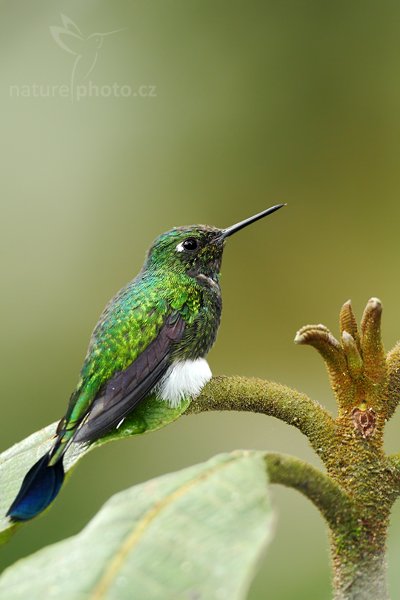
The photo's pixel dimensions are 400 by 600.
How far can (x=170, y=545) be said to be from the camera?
0.76 metres

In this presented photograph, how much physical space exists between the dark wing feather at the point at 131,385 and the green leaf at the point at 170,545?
1.85ft

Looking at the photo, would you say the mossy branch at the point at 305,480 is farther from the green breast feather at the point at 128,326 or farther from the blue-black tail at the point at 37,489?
the green breast feather at the point at 128,326

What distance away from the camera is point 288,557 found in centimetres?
246

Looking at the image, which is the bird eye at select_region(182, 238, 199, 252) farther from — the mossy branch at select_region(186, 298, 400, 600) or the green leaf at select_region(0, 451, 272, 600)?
the green leaf at select_region(0, 451, 272, 600)

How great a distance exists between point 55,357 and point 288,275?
0.97 m

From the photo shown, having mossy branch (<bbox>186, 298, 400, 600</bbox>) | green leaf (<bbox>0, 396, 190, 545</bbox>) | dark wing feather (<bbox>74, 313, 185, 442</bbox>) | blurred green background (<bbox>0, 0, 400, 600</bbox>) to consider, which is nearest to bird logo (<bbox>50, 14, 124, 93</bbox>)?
blurred green background (<bbox>0, 0, 400, 600</bbox>)

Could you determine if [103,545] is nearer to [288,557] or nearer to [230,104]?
[288,557]

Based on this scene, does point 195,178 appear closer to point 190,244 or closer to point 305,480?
point 190,244

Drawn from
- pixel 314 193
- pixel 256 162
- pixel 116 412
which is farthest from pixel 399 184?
pixel 116 412

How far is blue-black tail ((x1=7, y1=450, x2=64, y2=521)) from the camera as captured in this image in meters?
1.16

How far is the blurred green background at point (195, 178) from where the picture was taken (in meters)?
3.13

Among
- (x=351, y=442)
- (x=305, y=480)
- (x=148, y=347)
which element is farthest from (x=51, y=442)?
(x=305, y=480)

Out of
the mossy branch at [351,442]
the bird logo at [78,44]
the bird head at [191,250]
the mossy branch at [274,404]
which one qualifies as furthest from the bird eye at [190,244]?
the bird logo at [78,44]

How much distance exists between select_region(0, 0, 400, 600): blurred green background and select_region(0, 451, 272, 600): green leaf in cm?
200
